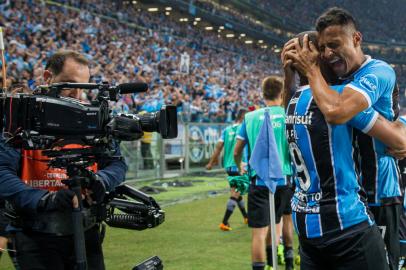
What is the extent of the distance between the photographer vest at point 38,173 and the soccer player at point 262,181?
2899 millimetres

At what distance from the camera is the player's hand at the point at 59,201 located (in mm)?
2369

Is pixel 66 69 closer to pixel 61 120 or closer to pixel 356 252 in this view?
pixel 61 120

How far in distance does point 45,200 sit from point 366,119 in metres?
1.55

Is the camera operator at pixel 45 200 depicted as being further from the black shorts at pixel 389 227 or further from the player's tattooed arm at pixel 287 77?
the black shorts at pixel 389 227

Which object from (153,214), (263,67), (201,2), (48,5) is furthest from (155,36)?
(153,214)

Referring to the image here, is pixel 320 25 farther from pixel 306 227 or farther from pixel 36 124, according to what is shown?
pixel 36 124

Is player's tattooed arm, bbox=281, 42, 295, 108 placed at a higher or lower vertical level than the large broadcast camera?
higher

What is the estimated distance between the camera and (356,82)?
2496 mm

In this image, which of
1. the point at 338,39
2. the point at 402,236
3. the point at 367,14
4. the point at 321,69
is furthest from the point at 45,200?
the point at 367,14

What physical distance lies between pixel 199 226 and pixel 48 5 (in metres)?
14.3

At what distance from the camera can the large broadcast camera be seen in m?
2.35

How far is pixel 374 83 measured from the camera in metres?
2.52

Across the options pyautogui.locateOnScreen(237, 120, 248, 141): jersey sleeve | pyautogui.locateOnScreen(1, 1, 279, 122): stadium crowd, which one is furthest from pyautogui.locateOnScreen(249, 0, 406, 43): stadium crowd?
pyautogui.locateOnScreen(237, 120, 248, 141): jersey sleeve

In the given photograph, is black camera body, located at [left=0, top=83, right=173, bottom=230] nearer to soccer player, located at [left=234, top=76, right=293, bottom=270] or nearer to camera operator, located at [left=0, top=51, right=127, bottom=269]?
camera operator, located at [left=0, top=51, right=127, bottom=269]
